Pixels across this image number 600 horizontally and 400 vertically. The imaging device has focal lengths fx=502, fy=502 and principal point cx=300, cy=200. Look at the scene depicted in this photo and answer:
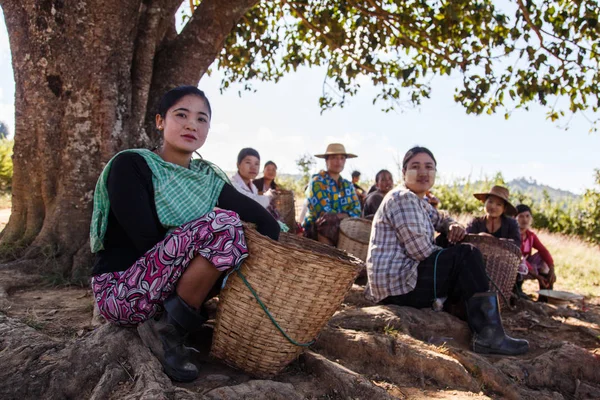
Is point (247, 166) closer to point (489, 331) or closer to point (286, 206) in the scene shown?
point (286, 206)

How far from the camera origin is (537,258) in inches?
266

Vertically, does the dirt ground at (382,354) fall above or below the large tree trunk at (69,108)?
below

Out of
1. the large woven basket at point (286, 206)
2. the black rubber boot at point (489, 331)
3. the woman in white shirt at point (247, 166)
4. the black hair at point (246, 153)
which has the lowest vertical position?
the black rubber boot at point (489, 331)

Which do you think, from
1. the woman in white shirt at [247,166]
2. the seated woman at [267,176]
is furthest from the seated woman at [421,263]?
the seated woman at [267,176]

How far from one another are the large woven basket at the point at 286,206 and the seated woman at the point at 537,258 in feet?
9.87

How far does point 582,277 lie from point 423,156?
637cm

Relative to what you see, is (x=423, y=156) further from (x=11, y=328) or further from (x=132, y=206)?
(x=11, y=328)

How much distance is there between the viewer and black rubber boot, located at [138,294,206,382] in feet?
7.43

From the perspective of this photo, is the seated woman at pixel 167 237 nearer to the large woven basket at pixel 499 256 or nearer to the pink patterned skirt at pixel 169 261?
the pink patterned skirt at pixel 169 261

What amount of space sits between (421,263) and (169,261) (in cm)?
224

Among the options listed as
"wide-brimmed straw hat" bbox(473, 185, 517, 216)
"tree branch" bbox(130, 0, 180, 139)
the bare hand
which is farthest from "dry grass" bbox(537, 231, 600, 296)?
"tree branch" bbox(130, 0, 180, 139)

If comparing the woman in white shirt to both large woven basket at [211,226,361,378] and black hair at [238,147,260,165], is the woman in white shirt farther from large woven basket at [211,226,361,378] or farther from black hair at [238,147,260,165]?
large woven basket at [211,226,361,378]

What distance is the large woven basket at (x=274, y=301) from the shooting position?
227cm

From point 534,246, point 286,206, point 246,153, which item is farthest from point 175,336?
point 534,246
